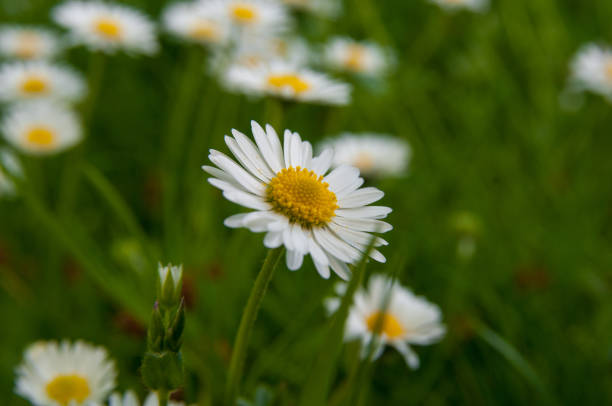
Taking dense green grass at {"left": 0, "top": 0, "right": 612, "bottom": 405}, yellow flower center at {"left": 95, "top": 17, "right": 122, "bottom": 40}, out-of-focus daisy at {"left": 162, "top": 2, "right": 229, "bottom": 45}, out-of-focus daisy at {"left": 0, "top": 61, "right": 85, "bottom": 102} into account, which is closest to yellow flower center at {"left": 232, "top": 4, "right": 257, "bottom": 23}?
out-of-focus daisy at {"left": 162, "top": 2, "right": 229, "bottom": 45}

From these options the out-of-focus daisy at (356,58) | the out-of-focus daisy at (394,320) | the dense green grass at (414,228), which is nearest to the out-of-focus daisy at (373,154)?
the dense green grass at (414,228)

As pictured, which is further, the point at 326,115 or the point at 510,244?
the point at 326,115

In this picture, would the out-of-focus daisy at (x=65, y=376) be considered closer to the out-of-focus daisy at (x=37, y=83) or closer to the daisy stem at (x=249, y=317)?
the daisy stem at (x=249, y=317)

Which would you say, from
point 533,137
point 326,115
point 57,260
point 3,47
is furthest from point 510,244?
point 3,47

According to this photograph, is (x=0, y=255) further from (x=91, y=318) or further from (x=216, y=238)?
(x=216, y=238)

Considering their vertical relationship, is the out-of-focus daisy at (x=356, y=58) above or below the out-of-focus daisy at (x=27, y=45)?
above

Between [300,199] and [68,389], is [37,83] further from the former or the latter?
[300,199]

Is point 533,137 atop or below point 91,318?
atop
